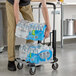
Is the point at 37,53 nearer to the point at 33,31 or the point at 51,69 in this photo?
the point at 33,31

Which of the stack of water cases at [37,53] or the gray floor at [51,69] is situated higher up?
the stack of water cases at [37,53]

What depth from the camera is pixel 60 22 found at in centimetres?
445

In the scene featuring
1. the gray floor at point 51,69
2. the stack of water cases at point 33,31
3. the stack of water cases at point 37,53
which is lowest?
the gray floor at point 51,69

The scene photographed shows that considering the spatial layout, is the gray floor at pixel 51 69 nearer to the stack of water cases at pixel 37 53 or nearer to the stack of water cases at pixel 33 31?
the stack of water cases at pixel 37 53

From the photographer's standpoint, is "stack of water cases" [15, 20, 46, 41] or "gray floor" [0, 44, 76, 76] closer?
"stack of water cases" [15, 20, 46, 41]

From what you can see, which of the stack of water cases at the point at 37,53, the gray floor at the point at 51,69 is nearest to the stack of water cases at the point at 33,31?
the stack of water cases at the point at 37,53

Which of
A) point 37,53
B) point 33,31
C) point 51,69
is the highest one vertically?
point 33,31

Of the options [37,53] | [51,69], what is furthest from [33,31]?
[51,69]

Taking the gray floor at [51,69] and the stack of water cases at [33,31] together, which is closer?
the stack of water cases at [33,31]

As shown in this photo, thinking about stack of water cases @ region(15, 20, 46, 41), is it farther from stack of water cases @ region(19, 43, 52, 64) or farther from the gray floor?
the gray floor

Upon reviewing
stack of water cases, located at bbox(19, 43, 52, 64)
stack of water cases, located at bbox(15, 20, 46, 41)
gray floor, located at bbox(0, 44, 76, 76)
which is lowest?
gray floor, located at bbox(0, 44, 76, 76)

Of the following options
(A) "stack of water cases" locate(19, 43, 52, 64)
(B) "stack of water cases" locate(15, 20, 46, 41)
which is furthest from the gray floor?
(B) "stack of water cases" locate(15, 20, 46, 41)

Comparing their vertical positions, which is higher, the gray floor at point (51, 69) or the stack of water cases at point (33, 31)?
the stack of water cases at point (33, 31)

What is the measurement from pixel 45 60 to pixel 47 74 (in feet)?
0.52
